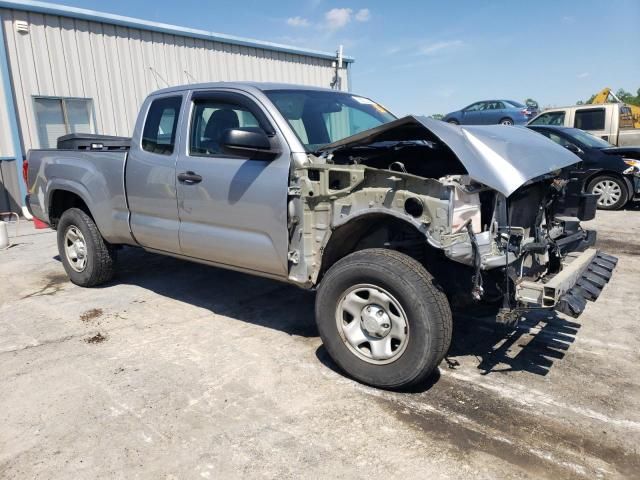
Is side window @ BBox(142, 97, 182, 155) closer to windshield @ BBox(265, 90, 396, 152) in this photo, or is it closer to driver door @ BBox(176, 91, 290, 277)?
driver door @ BBox(176, 91, 290, 277)

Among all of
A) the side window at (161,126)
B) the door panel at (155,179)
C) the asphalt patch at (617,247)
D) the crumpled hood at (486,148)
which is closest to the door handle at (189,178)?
the door panel at (155,179)

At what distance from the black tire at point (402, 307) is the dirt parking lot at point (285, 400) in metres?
0.16

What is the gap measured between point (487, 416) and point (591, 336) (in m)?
1.62

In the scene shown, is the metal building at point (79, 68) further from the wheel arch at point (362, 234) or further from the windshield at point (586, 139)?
the wheel arch at point (362, 234)

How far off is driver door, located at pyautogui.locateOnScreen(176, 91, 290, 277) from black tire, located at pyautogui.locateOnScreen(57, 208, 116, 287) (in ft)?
4.66

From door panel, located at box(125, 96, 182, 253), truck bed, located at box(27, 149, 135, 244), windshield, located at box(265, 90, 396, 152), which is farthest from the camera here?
truck bed, located at box(27, 149, 135, 244)

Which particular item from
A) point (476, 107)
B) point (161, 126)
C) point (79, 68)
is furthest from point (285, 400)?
point (476, 107)

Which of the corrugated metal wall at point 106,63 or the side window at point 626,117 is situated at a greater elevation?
the corrugated metal wall at point 106,63

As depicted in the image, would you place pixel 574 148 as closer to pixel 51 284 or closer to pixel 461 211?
pixel 461 211

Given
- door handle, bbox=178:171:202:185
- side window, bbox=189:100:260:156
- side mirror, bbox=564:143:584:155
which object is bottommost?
side mirror, bbox=564:143:584:155

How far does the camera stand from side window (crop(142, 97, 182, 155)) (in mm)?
4383

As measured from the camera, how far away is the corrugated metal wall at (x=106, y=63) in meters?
10.4

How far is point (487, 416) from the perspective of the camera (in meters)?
2.89

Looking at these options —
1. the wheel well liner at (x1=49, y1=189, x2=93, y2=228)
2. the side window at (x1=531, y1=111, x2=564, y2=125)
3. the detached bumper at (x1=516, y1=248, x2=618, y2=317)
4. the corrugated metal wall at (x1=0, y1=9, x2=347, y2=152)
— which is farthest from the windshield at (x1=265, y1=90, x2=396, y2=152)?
the side window at (x1=531, y1=111, x2=564, y2=125)
